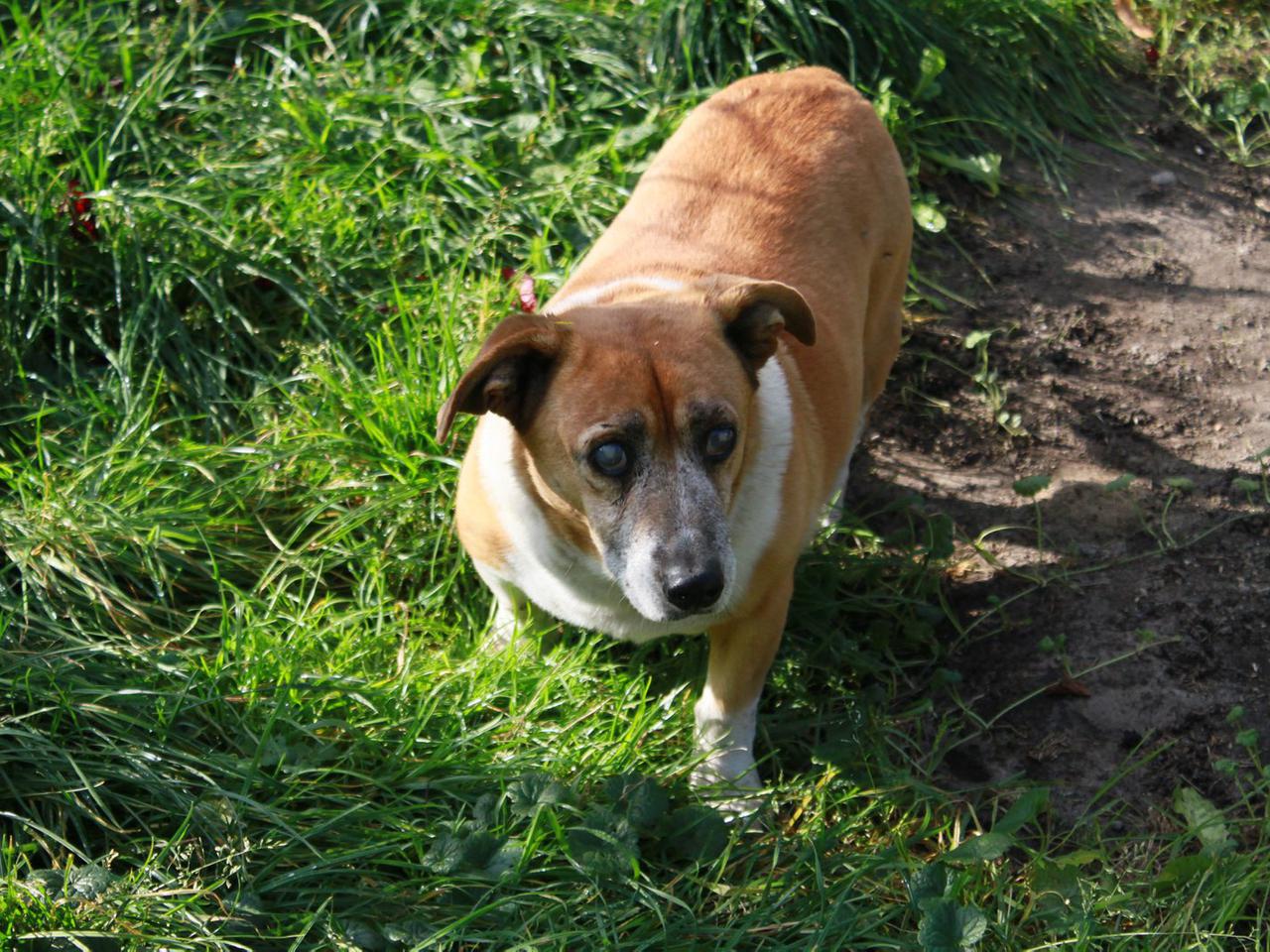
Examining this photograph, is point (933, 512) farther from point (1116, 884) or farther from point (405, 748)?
point (405, 748)

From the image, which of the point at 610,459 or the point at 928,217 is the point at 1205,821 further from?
the point at 928,217

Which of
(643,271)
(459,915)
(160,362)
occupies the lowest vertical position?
(459,915)

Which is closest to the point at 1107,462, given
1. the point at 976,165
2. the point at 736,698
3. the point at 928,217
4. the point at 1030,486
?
the point at 1030,486

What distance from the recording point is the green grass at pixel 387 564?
10.5 ft

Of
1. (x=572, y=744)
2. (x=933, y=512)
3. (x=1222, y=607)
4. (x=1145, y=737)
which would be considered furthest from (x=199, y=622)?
(x=1222, y=607)

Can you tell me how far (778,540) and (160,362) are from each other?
2347 millimetres

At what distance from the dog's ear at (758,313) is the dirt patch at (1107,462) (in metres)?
1.39

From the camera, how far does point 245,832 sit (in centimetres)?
323

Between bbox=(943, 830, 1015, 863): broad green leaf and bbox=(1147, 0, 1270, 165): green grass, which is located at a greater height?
bbox=(1147, 0, 1270, 165): green grass

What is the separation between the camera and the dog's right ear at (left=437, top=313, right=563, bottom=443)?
3137 mm

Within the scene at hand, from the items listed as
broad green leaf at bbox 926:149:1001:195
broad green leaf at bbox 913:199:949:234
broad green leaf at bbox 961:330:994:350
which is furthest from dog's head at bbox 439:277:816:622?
broad green leaf at bbox 926:149:1001:195

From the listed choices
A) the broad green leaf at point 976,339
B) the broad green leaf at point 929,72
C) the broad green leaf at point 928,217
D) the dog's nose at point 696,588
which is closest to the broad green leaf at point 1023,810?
the dog's nose at point 696,588

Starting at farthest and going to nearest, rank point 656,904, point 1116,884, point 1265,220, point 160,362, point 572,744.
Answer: point 1265,220 → point 160,362 → point 572,744 → point 1116,884 → point 656,904

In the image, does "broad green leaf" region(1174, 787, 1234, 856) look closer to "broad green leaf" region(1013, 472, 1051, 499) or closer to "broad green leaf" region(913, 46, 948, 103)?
"broad green leaf" region(1013, 472, 1051, 499)
